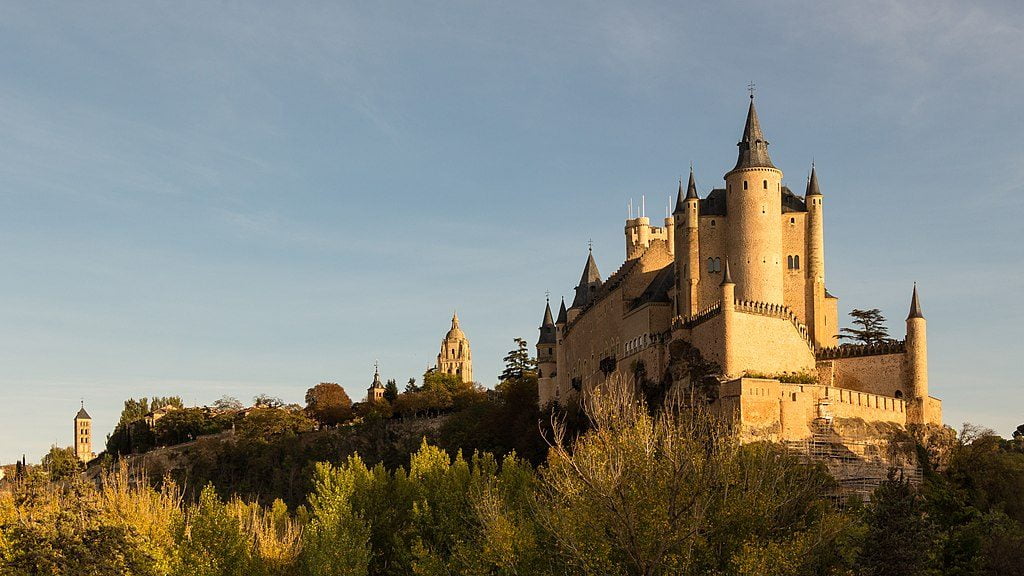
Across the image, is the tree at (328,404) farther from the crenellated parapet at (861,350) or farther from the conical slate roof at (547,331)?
the crenellated parapet at (861,350)

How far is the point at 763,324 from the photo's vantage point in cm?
7700

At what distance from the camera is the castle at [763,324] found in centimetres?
7369

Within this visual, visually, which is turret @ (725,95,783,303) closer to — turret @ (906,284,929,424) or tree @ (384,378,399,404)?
turret @ (906,284,929,424)

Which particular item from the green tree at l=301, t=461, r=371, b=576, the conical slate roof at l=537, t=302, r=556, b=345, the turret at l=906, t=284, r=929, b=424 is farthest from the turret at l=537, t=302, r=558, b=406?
the green tree at l=301, t=461, r=371, b=576

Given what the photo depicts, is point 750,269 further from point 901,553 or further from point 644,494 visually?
point 644,494

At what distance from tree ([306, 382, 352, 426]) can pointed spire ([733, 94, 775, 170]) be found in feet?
241

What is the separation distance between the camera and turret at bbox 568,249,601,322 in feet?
346

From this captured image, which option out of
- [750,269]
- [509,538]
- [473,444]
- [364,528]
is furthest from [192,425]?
[509,538]

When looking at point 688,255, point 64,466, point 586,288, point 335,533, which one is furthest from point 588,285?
point 335,533

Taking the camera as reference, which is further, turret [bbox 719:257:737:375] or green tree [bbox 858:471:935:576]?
turret [bbox 719:257:737:375]

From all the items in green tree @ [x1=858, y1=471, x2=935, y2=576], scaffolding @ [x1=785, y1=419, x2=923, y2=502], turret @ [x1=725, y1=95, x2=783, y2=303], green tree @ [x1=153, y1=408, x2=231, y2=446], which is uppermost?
turret @ [x1=725, y1=95, x2=783, y2=303]

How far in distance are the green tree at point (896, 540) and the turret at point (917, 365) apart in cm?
2469

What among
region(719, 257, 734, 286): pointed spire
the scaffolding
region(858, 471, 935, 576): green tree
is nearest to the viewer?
region(858, 471, 935, 576): green tree

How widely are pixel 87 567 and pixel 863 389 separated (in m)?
51.2
